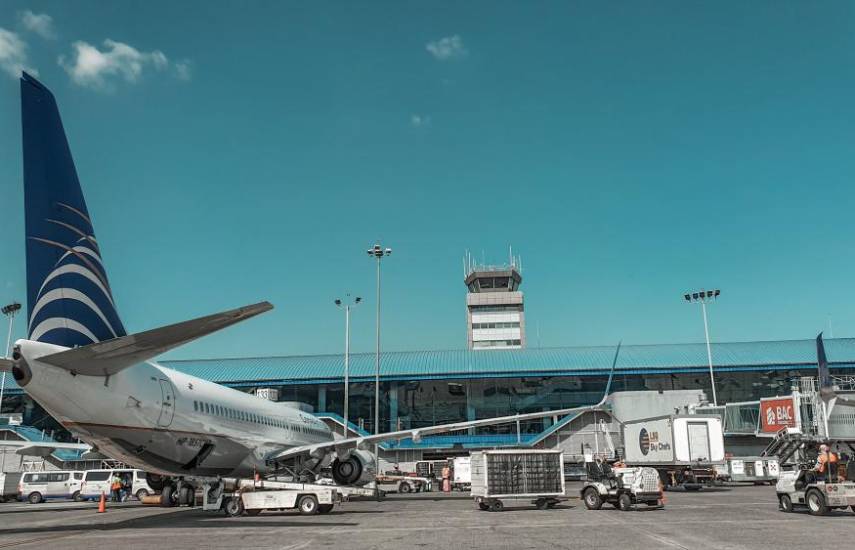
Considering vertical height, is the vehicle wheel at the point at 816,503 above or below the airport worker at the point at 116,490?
above

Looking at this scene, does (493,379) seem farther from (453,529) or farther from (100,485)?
(453,529)

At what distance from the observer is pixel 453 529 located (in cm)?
1919

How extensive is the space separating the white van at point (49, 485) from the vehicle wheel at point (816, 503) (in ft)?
141

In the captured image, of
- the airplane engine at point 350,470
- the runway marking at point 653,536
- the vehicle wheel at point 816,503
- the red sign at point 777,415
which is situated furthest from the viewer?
the red sign at point 777,415

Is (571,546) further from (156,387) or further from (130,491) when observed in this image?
(130,491)

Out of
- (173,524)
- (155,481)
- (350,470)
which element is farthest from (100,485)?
(173,524)

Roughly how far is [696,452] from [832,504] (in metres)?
16.3

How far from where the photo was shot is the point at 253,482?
83.6 ft

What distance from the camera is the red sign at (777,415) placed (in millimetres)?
43875

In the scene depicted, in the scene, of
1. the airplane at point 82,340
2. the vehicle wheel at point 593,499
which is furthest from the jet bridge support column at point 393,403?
the airplane at point 82,340

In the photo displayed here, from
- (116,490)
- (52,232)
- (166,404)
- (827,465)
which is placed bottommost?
(116,490)

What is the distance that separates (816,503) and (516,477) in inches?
424

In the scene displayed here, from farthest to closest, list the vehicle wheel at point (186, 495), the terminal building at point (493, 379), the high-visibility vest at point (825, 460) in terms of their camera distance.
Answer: the terminal building at point (493, 379) < the vehicle wheel at point (186, 495) < the high-visibility vest at point (825, 460)

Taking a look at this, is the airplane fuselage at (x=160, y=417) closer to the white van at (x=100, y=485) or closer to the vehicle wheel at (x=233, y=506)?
the vehicle wheel at (x=233, y=506)
